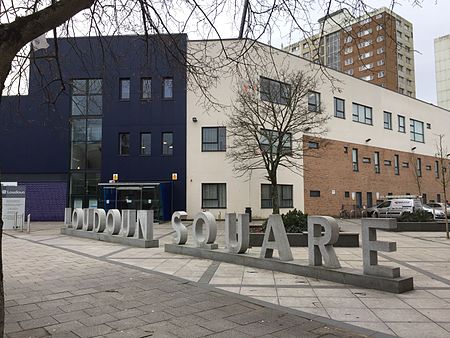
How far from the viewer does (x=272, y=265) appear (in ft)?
29.5

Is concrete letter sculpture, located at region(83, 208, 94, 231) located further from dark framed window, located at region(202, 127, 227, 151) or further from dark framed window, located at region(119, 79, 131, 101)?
dark framed window, located at region(119, 79, 131, 101)

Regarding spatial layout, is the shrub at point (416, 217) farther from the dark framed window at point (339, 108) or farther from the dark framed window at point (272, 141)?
the dark framed window at point (339, 108)

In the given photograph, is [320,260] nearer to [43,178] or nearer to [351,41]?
[351,41]

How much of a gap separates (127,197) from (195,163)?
5.20 m

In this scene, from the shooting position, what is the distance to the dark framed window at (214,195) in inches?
1095

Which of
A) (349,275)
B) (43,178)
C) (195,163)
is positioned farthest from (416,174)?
(349,275)

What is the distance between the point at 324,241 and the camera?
7.88 m

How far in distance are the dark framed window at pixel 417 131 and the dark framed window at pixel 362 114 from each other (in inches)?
313

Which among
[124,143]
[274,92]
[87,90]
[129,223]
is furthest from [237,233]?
[124,143]

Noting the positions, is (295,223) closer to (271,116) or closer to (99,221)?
(99,221)

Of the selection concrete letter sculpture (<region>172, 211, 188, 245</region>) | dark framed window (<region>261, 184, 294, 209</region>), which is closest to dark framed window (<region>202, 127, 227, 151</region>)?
dark framed window (<region>261, 184, 294, 209</region>)

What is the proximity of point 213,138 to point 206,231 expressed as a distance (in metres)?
17.4

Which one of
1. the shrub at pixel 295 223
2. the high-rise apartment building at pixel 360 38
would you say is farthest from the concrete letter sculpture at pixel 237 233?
the high-rise apartment building at pixel 360 38

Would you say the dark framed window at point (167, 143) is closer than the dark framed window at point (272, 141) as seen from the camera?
No
